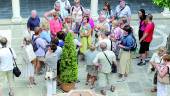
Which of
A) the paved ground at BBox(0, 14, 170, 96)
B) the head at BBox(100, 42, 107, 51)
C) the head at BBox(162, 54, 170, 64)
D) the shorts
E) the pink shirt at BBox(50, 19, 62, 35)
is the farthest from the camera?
the shorts

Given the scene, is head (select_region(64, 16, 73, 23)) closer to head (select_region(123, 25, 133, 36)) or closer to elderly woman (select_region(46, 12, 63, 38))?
elderly woman (select_region(46, 12, 63, 38))

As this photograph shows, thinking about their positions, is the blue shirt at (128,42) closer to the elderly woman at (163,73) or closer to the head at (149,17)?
the elderly woman at (163,73)

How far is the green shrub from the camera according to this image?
547 inches

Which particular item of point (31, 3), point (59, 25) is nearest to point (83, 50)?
point (59, 25)

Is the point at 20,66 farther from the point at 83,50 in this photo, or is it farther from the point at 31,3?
the point at 31,3

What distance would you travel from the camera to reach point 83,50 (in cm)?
1619

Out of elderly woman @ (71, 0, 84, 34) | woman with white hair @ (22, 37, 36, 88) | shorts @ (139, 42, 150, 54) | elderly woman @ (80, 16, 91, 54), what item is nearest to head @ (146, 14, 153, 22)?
shorts @ (139, 42, 150, 54)

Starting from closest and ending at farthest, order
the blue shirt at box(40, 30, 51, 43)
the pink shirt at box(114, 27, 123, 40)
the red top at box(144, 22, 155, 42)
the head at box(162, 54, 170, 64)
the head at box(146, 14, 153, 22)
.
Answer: the head at box(162, 54, 170, 64), the blue shirt at box(40, 30, 51, 43), the pink shirt at box(114, 27, 123, 40), the head at box(146, 14, 153, 22), the red top at box(144, 22, 155, 42)

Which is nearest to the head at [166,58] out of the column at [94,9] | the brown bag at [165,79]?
the brown bag at [165,79]

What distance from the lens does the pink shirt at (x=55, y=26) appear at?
16.1m

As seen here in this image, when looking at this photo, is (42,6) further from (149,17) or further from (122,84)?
(122,84)

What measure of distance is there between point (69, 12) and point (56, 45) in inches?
149

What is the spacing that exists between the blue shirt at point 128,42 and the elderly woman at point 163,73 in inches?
46.1

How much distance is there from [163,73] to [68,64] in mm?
2763
